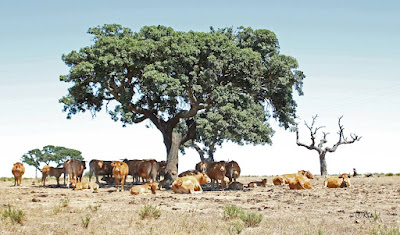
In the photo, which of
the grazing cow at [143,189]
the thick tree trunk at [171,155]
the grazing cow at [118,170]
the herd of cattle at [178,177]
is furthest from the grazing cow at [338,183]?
the grazing cow at [118,170]

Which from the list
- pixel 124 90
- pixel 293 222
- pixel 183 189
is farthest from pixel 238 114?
pixel 293 222

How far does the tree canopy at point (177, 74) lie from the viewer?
28547 millimetres

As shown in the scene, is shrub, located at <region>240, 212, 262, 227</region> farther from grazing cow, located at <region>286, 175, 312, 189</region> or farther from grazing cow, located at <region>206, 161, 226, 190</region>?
grazing cow, located at <region>286, 175, 312, 189</region>

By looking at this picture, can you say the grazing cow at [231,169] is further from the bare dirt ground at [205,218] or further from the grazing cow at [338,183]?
the bare dirt ground at [205,218]

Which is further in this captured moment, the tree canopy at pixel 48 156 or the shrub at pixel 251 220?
the tree canopy at pixel 48 156

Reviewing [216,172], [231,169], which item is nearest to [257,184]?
[231,169]

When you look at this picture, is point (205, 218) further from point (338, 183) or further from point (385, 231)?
point (338, 183)

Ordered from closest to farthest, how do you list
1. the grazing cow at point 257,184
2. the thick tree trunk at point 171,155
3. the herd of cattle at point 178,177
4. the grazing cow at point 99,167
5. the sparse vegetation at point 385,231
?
the sparse vegetation at point 385,231 < the herd of cattle at point 178,177 < the grazing cow at point 257,184 < the thick tree trunk at point 171,155 < the grazing cow at point 99,167

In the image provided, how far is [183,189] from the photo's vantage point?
22.8m

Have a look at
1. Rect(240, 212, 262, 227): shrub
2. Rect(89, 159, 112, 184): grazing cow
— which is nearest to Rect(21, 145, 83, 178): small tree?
Rect(89, 159, 112, 184): grazing cow

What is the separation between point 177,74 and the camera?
29.4 meters

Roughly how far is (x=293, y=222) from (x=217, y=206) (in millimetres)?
4467

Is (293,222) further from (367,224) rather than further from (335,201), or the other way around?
(335,201)

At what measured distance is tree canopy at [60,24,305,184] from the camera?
28547 millimetres
